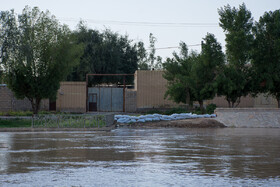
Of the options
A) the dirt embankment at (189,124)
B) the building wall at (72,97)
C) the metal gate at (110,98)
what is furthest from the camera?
the metal gate at (110,98)

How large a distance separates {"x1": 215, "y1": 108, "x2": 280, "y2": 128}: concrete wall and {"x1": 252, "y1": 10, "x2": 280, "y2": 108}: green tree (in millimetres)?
6901

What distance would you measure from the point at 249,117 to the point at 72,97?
64.3ft

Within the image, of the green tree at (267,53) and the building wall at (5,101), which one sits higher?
the green tree at (267,53)

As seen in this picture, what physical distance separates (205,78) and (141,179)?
25.7 meters

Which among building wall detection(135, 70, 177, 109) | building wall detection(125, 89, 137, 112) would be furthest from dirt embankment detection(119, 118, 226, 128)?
building wall detection(125, 89, 137, 112)

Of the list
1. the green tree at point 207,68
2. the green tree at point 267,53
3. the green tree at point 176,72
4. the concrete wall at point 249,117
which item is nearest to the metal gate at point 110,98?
the green tree at point 176,72

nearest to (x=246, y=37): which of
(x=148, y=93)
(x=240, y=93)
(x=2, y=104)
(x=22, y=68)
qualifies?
(x=240, y=93)

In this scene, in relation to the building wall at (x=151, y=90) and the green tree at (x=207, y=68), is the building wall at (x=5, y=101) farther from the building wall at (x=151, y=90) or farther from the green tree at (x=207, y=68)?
the green tree at (x=207, y=68)

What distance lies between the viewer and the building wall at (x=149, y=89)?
40.7 meters

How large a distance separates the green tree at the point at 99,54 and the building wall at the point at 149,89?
12.8m

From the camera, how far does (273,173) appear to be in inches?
330

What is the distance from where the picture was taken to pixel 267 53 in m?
33.5

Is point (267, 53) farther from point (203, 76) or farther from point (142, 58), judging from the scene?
point (142, 58)

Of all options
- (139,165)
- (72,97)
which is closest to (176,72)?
(72,97)
